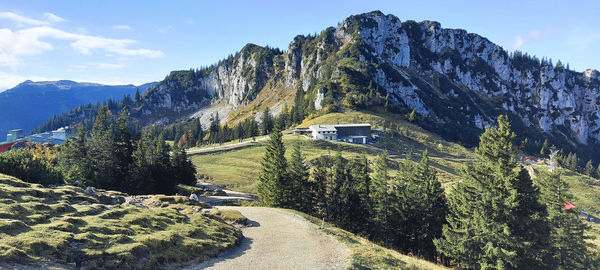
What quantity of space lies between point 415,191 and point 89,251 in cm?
3653

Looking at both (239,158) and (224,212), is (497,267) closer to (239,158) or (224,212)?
(224,212)

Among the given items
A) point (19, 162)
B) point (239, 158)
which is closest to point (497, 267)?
point (19, 162)

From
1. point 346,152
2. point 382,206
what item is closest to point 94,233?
point 382,206

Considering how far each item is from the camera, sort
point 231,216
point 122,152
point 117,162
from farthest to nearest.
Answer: point 122,152 → point 117,162 → point 231,216

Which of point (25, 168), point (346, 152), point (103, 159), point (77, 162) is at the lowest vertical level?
point (77, 162)

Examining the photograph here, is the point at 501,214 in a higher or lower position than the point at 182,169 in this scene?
higher

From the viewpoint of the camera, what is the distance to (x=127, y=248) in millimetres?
18828

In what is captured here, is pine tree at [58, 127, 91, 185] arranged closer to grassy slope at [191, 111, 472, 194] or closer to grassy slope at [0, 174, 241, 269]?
grassy slope at [191, 111, 472, 194]

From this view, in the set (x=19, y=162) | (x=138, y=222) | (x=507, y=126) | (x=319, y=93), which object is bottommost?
(x=138, y=222)

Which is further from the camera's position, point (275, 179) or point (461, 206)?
point (275, 179)

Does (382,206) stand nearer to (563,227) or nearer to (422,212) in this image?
(422,212)

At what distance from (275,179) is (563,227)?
39.0 metres

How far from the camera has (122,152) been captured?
63.2 m

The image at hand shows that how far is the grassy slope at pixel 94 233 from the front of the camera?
54.4 feet
